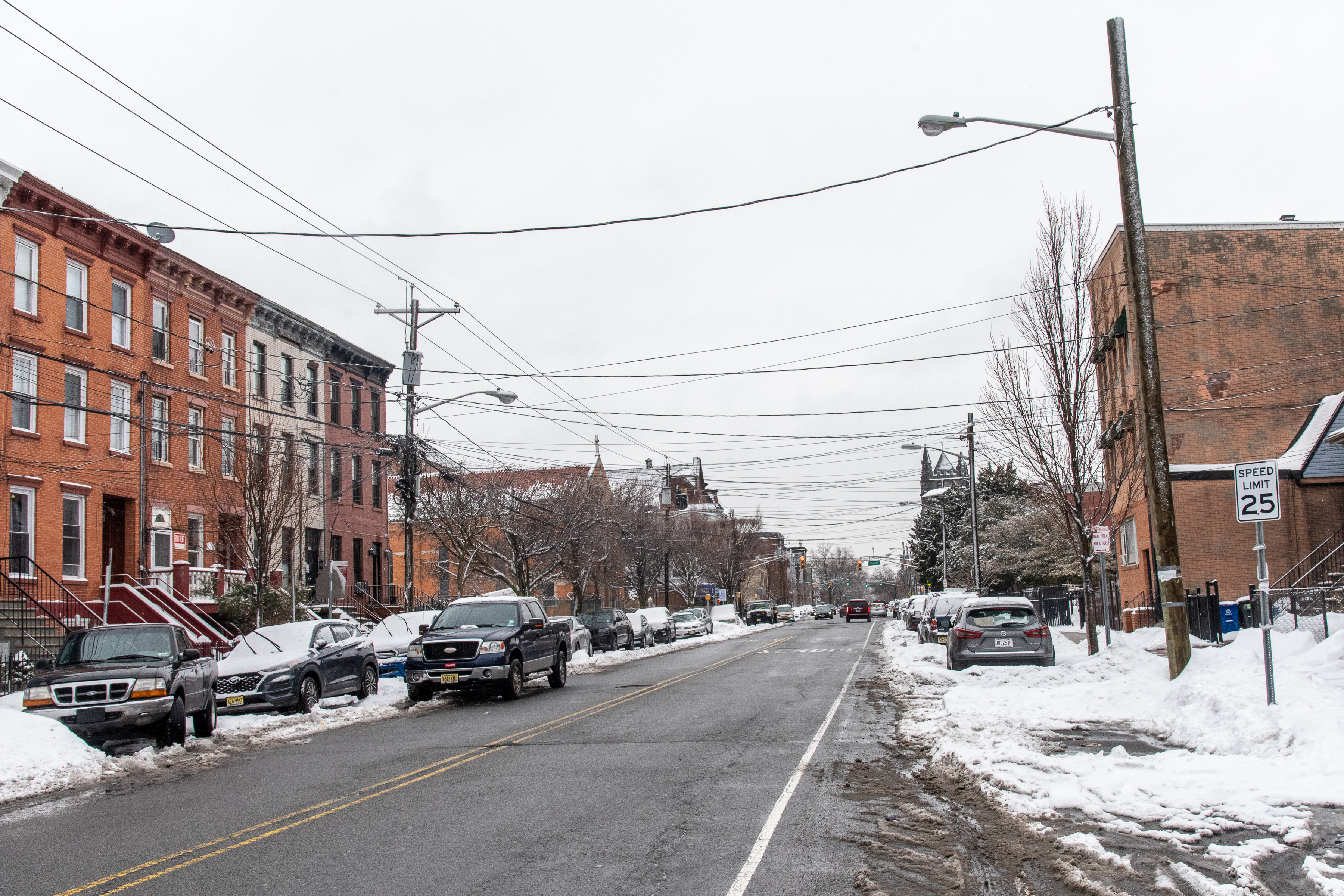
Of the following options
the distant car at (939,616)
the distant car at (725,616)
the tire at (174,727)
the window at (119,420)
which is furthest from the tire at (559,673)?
the distant car at (725,616)

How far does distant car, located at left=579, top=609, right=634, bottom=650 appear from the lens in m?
37.6

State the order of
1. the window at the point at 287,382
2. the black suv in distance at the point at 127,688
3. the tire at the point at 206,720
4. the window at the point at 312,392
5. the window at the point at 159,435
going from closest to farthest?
the black suv in distance at the point at 127,688
the tire at the point at 206,720
the window at the point at 159,435
the window at the point at 287,382
the window at the point at 312,392

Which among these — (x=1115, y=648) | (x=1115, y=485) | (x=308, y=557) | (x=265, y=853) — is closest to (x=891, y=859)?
(x=265, y=853)

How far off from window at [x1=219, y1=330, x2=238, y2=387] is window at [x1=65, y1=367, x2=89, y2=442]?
5952 millimetres

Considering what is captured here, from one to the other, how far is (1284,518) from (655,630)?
24295mm

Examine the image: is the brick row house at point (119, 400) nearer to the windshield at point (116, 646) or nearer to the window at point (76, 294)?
the window at point (76, 294)

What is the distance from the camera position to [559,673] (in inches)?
883

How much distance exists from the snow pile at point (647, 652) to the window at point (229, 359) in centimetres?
1327

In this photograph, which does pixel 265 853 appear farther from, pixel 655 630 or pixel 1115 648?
pixel 655 630

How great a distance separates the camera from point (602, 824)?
8.41m

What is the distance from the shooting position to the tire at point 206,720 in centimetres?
1517

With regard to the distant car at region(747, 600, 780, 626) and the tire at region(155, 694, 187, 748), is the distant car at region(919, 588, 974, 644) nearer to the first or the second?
the tire at region(155, 694, 187, 748)

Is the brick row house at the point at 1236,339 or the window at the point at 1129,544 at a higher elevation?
the brick row house at the point at 1236,339

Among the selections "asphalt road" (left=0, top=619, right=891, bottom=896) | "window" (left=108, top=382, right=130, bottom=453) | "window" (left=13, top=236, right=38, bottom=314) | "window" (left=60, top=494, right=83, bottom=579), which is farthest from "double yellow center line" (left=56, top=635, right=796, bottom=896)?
"window" (left=108, top=382, right=130, bottom=453)
